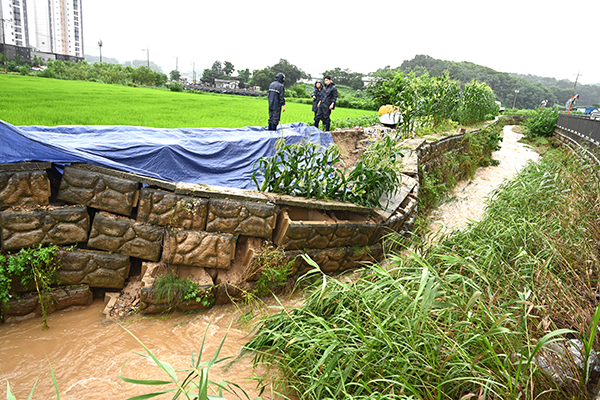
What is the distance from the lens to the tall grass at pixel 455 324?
6.60 ft

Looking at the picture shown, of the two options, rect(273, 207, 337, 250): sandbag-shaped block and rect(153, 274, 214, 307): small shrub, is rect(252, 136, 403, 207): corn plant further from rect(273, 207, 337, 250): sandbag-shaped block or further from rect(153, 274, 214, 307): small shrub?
rect(153, 274, 214, 307): small shrub

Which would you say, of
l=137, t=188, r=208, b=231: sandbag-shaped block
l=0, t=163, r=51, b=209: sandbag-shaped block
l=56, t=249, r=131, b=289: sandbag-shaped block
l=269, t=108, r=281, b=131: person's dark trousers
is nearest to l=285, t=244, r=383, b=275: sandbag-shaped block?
l=137, t=188, r=208, b=231: sandbag-shaped block

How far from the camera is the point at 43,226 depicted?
3238 millimetres

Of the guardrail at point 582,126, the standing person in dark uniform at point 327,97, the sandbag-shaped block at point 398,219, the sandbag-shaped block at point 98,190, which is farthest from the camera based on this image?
the guardrail at point 582,126

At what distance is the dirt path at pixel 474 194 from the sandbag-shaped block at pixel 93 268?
3400 millimetres

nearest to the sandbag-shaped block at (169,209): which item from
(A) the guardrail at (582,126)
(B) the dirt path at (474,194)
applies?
(B) the dirt path at (474,194)

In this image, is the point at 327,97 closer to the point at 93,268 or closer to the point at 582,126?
the point at 93,268

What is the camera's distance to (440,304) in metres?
2.08

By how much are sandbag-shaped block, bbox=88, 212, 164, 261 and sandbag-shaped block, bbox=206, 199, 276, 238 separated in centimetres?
55

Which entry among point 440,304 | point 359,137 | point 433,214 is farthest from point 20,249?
point 359,137

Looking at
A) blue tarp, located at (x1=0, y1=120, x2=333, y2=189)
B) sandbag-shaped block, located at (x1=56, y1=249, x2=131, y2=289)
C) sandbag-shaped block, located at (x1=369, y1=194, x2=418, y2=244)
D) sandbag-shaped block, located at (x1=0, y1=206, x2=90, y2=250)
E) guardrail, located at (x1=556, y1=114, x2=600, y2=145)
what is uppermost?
guardrail, located at (x1=556, y1=114, x2=600, y2=145)

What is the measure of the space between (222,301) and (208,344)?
0.65 metres

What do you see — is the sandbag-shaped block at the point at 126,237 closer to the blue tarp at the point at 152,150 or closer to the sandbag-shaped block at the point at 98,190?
the sandbag-shaped block at the point at 98,190

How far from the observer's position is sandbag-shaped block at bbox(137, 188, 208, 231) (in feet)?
11.6
